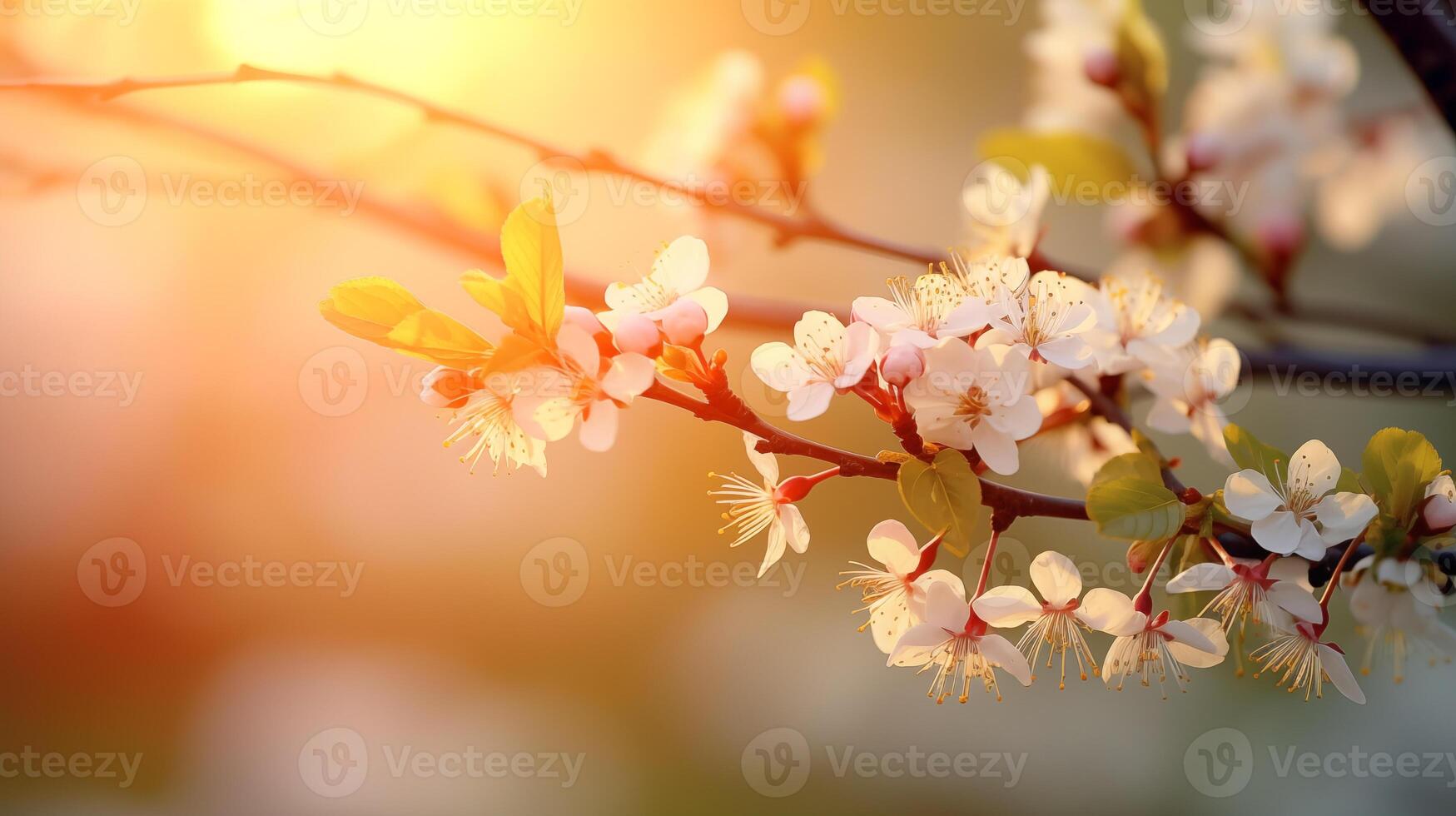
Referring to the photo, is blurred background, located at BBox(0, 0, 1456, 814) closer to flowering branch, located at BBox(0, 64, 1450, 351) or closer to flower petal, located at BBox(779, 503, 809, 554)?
flowering branch, located at BBox(0, 64, 1450, 351)

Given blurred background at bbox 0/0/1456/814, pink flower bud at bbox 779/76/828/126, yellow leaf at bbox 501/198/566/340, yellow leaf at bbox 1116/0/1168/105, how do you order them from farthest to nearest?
blurred background at bbox 0/0/1456/814 → pink flower bud at bbox 779/76/828/126 → yellow leaf at bbox 1116/0/1168/105 → yellow leaf at bbox 501/198/566/340

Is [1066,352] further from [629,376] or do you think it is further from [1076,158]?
[1076,158]

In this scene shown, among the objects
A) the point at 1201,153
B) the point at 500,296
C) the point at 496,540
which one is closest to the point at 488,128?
the point at 500,296

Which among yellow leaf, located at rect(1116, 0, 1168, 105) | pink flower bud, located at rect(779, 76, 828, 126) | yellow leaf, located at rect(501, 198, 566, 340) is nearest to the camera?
yellow leaf, located at rect(501, 198, 566, 340)

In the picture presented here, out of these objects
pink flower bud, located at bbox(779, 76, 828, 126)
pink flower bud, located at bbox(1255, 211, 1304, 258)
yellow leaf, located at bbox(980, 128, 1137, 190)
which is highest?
pink flower bud, located at bbox(1255, 211, 1304, 258)

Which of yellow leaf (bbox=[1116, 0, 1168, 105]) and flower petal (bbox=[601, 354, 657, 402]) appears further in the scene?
yellow leaf (bbox=[1116, 0, 1168, 105])

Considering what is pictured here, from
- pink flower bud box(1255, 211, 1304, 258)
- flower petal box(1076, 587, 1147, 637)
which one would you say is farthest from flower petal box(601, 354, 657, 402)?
pink flower bud box(1255, 211, 1304, 258)

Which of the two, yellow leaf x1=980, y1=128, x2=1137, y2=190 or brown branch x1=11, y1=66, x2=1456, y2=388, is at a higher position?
yellow leaf x1=980, y1=128, x2=1137, y2=190
